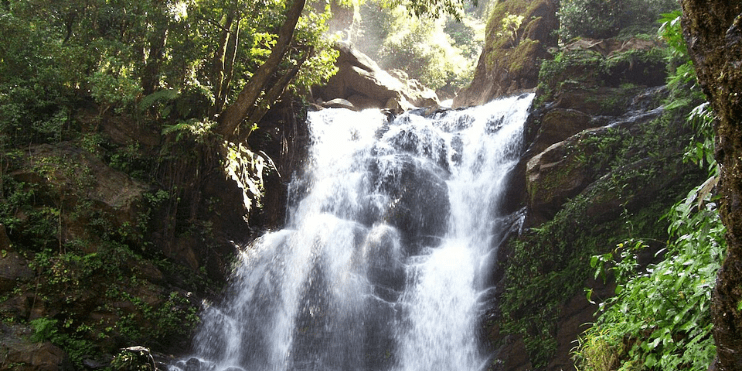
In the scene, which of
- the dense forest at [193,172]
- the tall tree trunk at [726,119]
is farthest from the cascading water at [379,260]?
the tall tree trunk at [726,119]

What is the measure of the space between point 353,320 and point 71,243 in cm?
581

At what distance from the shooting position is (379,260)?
1162 cm

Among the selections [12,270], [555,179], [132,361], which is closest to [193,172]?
[12,270]

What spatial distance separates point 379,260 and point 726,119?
32.2ft

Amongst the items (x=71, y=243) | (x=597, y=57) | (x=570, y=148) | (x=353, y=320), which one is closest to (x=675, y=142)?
(x=570, y=148)

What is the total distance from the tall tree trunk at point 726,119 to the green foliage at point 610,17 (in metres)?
14.9

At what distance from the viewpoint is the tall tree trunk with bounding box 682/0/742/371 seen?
83.3 inches

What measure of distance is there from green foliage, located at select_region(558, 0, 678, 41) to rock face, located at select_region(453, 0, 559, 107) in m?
1.15

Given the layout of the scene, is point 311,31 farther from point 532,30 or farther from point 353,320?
point 532,30

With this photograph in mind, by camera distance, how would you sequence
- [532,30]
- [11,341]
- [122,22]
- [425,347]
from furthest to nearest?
[532,30], [122,22], [425,347], [11,341]

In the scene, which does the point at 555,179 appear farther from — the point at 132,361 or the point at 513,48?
the point at 513,48

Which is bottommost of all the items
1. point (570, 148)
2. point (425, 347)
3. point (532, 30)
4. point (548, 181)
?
point (425, 347)

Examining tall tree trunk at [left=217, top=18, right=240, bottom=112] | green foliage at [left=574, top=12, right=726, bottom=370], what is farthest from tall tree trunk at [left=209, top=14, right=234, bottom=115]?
green foliage at [left=574, top=12, right=726, bottom=370]

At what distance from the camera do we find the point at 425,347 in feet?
32.5
